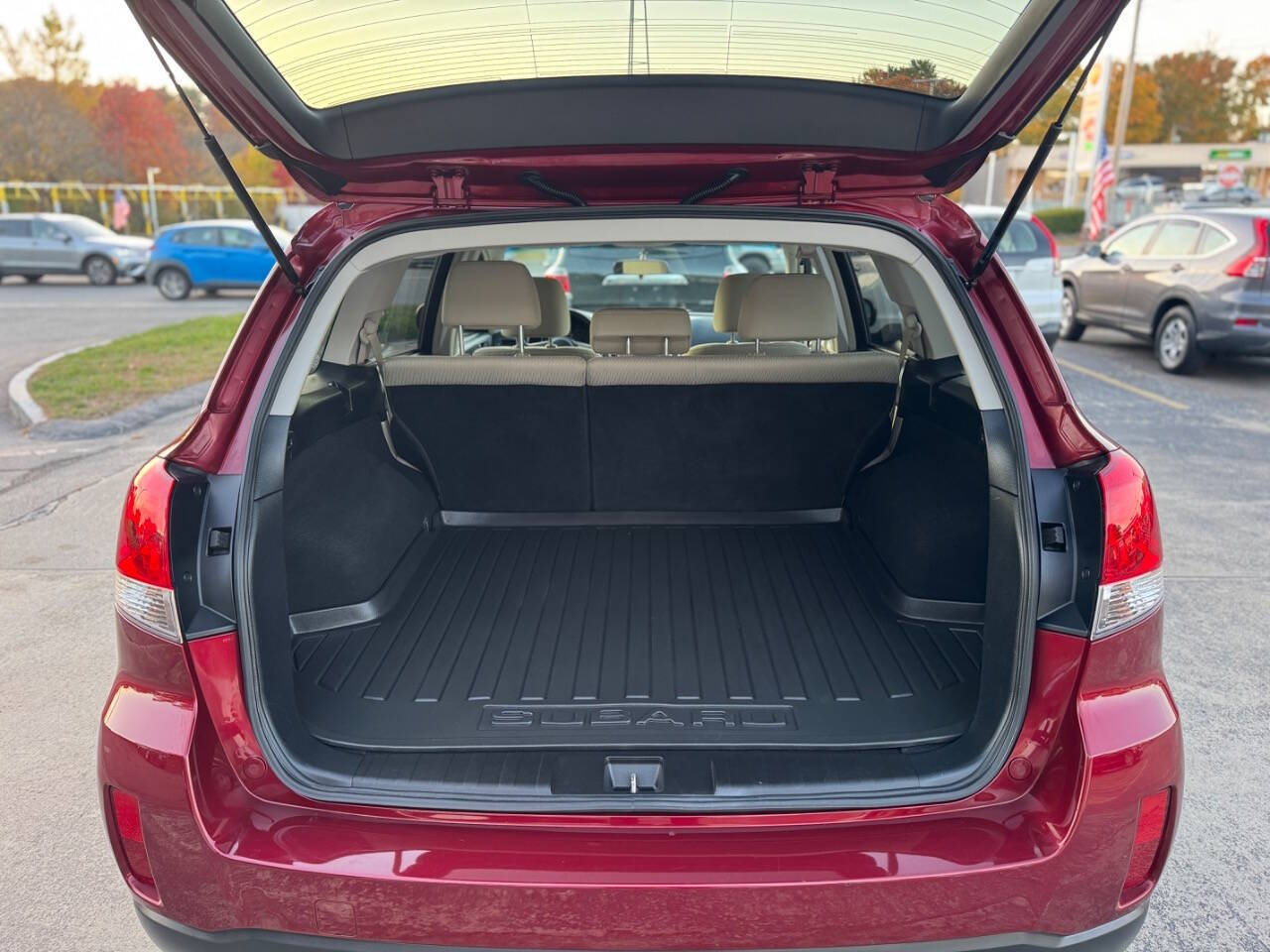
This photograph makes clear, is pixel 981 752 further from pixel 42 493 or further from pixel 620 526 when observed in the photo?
pixel 42 493

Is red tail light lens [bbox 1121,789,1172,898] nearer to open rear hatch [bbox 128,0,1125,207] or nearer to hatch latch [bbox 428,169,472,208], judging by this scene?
open rear hatch [bbox 128,0,1125,207]

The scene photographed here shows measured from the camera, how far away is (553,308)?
13.5ft

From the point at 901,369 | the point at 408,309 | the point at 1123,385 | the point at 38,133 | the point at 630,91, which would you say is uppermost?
the point at 38,133

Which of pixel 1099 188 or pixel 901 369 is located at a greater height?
pixel 1099 188

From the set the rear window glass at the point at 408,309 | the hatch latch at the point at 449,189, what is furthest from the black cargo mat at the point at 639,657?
the hatch latch at the point at 449,189

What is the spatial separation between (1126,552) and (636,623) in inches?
49.3

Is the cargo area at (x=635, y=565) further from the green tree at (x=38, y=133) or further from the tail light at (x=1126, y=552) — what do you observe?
the green tree at (x=38, y=133)

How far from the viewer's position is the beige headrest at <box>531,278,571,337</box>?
13.3ft

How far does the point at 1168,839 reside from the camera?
151 centimetres

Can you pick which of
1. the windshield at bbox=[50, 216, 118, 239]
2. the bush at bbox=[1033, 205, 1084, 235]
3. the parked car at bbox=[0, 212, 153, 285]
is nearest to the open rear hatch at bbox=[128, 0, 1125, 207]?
the parked car at bbox=[0, 212, 153, 285]

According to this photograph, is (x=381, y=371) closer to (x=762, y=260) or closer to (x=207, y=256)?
(x=762, y=260)

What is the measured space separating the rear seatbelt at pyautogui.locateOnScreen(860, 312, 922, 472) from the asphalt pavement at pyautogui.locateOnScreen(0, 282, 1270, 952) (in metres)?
1.23

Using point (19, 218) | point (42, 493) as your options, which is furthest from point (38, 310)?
point (42, 493)

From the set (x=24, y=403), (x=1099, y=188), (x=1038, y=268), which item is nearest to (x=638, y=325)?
(x=24, y=403)
